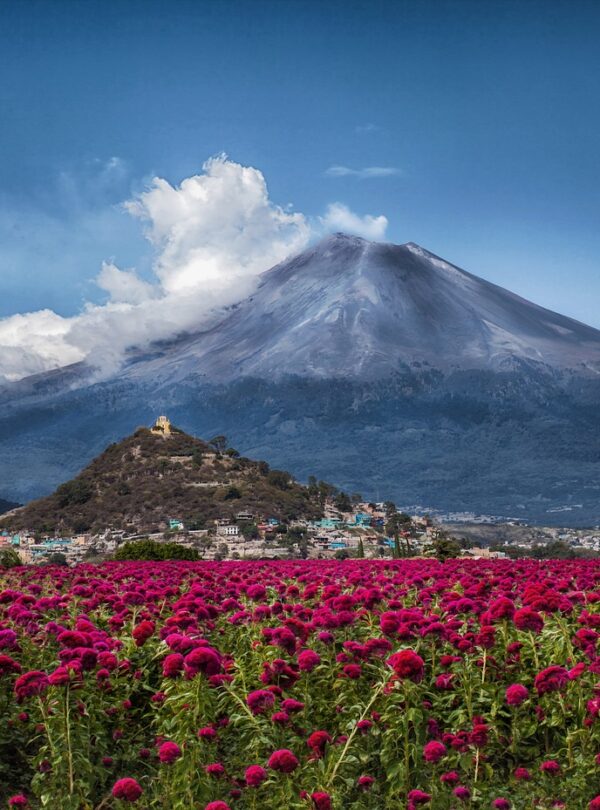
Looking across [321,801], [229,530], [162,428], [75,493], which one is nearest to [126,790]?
[321,801]

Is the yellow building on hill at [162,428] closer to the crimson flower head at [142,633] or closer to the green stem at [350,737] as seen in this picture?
the crimson flower head at [142,633]

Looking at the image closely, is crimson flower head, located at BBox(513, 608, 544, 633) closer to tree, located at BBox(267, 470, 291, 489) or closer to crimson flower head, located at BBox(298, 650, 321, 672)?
crimson flower head, located at BBox(298, 650, 321, 672)

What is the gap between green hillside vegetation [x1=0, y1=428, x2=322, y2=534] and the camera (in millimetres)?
99562

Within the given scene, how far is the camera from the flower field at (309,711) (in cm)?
630

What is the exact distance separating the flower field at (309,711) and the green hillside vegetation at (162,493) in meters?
85.7

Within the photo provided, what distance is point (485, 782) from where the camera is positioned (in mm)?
6895

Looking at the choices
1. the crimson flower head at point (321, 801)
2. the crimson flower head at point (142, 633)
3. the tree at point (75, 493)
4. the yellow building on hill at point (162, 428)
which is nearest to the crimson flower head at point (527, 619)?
the crimson flower head at point (321, 801)

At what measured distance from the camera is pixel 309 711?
7367 millimetres

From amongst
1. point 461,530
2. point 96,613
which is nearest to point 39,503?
point 461,530

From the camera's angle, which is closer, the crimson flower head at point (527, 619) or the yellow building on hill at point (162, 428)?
the crimson flower head at point (527, 619)

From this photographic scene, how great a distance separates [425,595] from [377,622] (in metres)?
1.12

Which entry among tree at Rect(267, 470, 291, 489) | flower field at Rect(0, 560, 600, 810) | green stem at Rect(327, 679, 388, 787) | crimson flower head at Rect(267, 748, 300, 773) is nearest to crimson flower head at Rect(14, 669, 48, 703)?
flower field at Rect(0, 560, 600, 810)

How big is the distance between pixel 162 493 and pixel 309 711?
10027 cm

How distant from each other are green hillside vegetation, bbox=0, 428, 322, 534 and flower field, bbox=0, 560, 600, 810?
85.7 m
